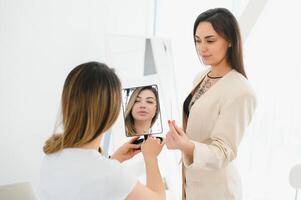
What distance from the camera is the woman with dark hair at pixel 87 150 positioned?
1.11 metres

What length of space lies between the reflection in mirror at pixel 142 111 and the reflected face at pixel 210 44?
0.28m

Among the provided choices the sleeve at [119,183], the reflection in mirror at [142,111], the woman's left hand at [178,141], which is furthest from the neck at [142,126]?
the sleeve at [119,183]

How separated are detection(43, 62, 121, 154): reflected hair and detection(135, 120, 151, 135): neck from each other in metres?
0.58

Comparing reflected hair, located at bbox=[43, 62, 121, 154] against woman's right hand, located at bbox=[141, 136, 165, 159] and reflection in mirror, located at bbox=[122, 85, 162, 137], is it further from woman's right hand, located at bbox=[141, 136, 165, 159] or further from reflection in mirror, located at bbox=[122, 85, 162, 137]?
reflection in mirror, located at bbox=[122, 85, 162, 137]

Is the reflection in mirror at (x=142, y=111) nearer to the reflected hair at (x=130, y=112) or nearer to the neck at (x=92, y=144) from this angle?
the reflected hair at (x=130, y=112)

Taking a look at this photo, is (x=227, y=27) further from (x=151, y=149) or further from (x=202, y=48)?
(x=151, y=149)

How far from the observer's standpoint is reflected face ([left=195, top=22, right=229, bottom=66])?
5.26 ft

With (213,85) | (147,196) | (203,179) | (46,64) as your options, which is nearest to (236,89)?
(213,85)

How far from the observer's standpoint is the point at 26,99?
8.04ft

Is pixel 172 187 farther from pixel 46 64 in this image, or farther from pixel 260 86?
pixel 46 64

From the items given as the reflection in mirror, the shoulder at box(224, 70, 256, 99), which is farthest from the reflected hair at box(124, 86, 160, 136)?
the shoulder at box(224, 70, 256, 99)

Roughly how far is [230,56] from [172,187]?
1364mm

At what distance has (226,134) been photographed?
151cm

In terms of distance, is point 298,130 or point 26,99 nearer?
point 26,99
